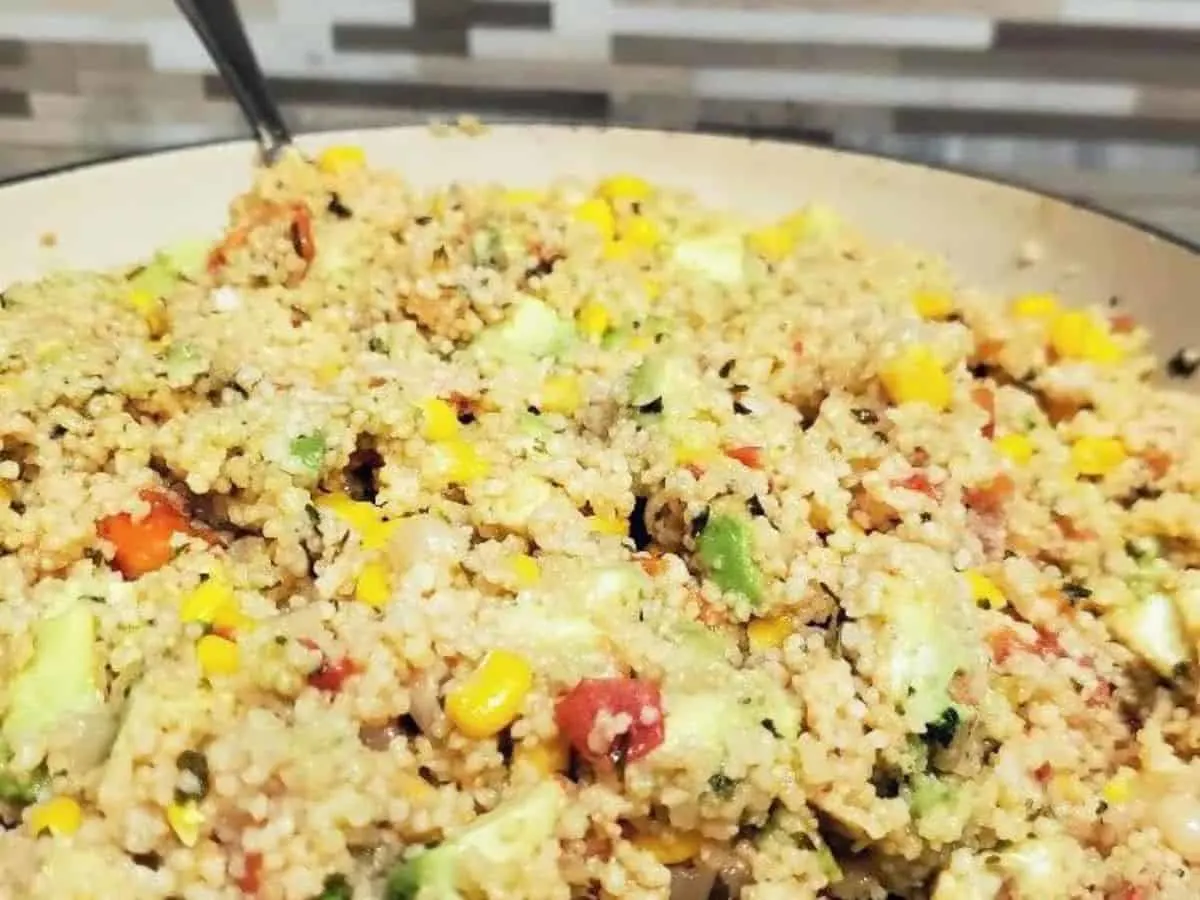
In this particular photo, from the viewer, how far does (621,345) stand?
160cm

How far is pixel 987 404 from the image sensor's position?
1575 mm

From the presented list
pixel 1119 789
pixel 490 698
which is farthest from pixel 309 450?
pixel 1119 789

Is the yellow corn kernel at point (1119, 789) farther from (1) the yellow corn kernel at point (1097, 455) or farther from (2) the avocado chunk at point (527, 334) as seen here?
(2) the avocado chunk at point (527, 334)

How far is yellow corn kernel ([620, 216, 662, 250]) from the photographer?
179cm

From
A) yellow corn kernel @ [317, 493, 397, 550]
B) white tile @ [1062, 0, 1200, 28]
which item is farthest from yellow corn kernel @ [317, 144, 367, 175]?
white tile @ [1062, 0, 1200, 28]

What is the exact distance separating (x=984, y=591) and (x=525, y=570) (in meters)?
0.46

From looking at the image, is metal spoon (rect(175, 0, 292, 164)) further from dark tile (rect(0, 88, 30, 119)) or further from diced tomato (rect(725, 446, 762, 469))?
diced tomato (rect(725, 446, 762, 469))

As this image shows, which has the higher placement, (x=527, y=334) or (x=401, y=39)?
(x=401, y=39)

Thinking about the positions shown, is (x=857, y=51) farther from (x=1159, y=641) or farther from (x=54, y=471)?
(x=54, y=471)

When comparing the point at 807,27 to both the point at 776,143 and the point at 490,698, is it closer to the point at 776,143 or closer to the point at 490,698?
the point at 776,143

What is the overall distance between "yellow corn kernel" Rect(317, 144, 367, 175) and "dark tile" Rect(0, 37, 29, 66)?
0.64m

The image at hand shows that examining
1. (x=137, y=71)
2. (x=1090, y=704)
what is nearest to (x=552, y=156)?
(x=137, y=71)

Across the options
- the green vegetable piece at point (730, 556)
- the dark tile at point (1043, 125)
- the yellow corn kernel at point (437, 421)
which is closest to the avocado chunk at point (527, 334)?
the yellow corn kernel at point (437, 421)

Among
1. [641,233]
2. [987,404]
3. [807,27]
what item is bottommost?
[987,404]
